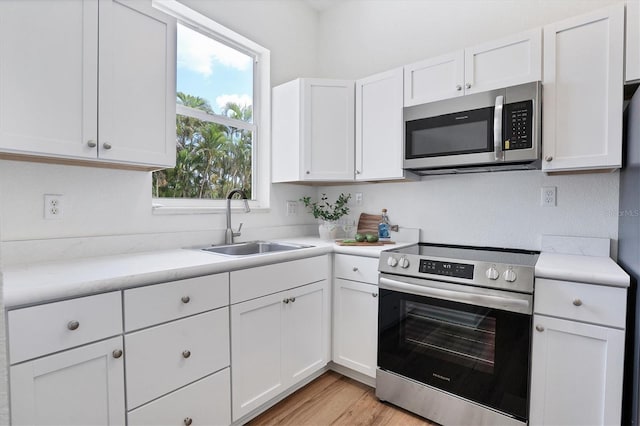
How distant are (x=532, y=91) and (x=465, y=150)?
0.43 metres

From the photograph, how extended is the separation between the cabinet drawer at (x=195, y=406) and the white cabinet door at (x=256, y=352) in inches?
2.2

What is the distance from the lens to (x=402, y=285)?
1.93m

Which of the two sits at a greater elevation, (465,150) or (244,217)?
(465,150)

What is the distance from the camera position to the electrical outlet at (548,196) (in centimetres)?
204

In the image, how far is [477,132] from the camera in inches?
77.0

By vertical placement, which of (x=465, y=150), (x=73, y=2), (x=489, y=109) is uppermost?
(x=73, y=2)

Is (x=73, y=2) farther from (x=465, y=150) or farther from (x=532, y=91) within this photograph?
(x=532, y=91)

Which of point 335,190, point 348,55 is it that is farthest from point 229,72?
point 335,190

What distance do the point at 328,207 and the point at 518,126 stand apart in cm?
166

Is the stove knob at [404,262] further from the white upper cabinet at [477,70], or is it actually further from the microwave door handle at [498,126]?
the white upper cabinet at [477,70]

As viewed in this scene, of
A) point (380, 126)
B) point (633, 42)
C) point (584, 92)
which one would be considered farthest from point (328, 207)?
point (633, 42)

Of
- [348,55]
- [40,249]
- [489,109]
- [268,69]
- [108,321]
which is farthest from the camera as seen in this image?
[348,55]

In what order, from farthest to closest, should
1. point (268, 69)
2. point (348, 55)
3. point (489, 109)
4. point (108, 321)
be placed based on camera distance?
1. point (348, 55)
2. point (268, 69)
3. point (489, 109)
4. point (108, 321)

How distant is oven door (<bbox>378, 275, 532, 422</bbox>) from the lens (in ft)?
5.25
